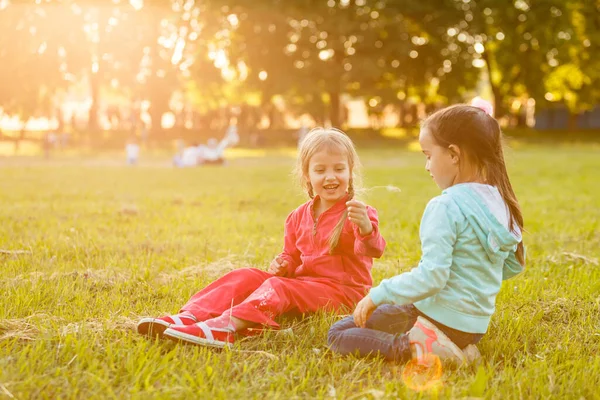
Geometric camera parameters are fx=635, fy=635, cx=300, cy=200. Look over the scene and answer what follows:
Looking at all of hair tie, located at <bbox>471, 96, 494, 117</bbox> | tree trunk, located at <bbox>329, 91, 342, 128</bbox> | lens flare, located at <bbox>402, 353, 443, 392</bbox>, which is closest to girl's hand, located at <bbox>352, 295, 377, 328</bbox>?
lens flare, located at <bbox>402, 353, 443, 392</bbox>

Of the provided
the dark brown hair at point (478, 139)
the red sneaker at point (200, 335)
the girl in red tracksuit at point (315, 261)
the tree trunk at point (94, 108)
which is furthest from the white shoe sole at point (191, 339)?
the tree trunk at point (94, 108)

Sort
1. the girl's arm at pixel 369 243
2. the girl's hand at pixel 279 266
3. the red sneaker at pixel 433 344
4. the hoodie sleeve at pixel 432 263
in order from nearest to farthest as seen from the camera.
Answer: the hoodie sleeve at pixel 432 263 → the red sneaker at pixel 433 344 → the girl's arm at pixel 369 243 → the girl's hand at pixel 279 266

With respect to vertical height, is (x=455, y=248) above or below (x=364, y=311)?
above

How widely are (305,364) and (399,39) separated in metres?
35.6

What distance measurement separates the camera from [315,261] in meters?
3.67

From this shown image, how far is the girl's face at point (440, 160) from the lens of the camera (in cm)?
281

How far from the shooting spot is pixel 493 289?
290 cm

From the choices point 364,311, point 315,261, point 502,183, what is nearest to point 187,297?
point 315,261

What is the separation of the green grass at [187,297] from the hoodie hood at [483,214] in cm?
→ 41

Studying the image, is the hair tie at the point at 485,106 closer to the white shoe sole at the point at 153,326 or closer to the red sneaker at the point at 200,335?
the red sneaker at the point at 200,335

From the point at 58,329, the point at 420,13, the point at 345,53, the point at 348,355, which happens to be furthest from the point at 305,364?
the point at 420,13

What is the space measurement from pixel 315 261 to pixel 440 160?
114cm

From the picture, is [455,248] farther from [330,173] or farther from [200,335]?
[200,335]

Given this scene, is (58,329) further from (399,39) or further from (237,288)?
(399,39)
